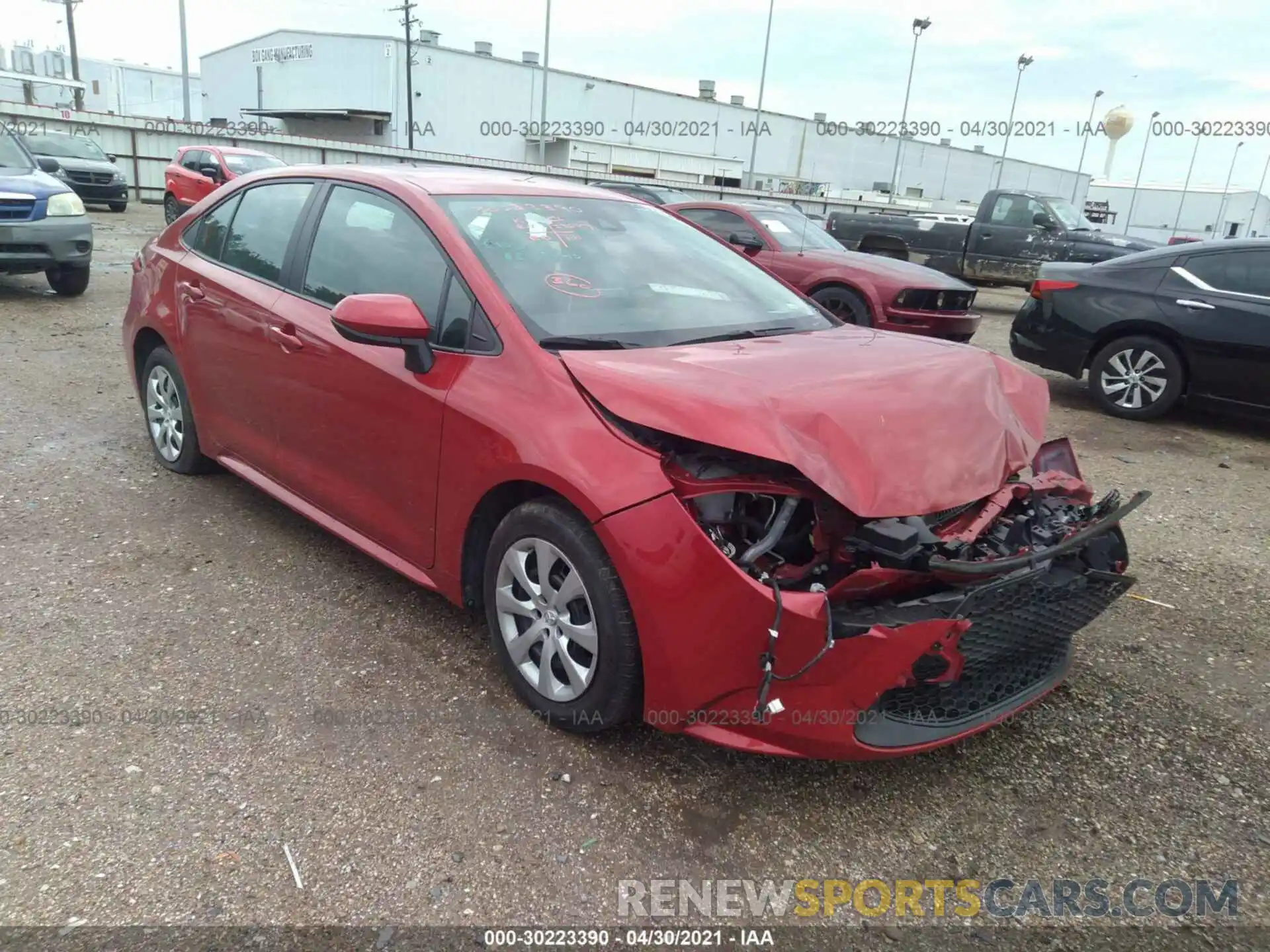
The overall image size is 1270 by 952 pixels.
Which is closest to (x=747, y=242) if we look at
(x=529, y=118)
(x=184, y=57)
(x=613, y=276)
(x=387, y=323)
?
(x=613, y=276)

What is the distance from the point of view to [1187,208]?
200 ft

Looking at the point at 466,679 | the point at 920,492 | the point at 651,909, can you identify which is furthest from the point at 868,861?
the point at 466,679

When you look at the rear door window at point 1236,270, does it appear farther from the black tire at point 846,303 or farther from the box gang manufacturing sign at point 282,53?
the box gang manufacturing sign at point 282,53

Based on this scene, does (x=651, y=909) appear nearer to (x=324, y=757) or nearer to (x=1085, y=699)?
(x=324, y=757)

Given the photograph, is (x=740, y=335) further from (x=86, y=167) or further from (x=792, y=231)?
(x=86, y=167)

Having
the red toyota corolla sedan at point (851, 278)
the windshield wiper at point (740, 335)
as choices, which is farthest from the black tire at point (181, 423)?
the red toyota corolla sedan at point (851, 278)

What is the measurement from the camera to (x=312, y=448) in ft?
11.3

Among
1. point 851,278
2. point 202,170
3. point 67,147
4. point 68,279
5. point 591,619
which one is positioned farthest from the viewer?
point 67,147

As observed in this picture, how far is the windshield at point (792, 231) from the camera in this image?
30.8ft

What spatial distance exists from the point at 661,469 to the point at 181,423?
3167mm

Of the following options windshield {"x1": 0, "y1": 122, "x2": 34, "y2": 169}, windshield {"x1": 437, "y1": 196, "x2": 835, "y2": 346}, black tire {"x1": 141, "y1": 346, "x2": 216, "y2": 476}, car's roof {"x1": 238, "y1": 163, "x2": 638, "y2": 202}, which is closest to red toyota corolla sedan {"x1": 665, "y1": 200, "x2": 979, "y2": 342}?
car's roof {"x1": 238, "y1": 163, "x2": 638, "y2": 202}

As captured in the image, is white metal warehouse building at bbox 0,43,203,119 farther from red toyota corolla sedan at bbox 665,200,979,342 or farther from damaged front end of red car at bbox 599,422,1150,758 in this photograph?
damaged front end of red car at bbox 599,422,1150,758

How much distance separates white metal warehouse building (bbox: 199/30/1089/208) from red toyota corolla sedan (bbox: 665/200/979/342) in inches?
1513

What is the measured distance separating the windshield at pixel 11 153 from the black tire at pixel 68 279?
3.57ft
